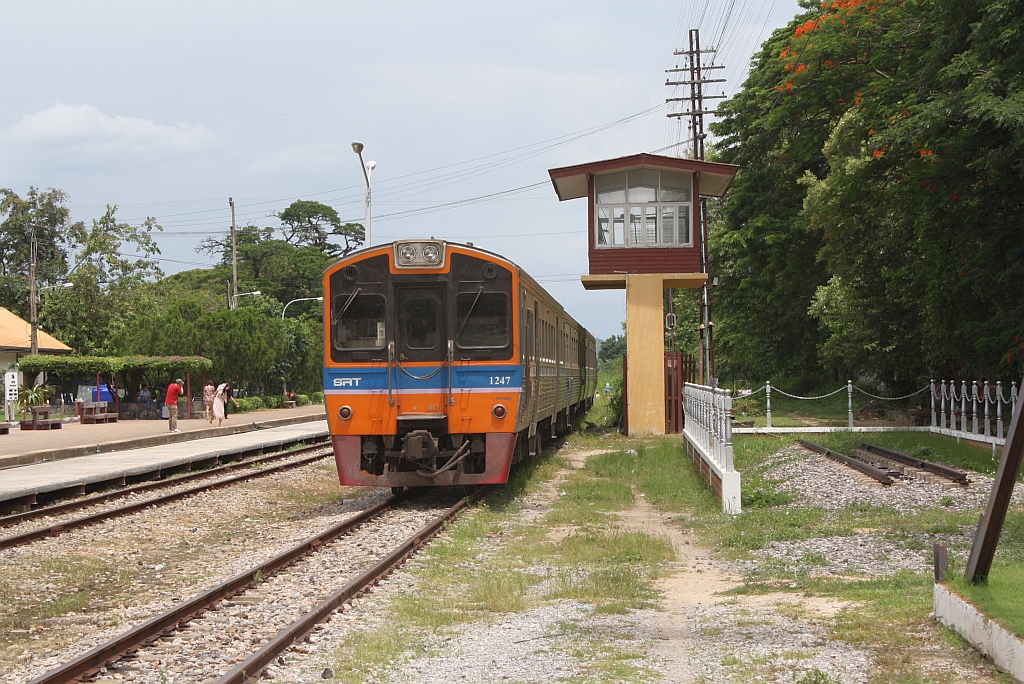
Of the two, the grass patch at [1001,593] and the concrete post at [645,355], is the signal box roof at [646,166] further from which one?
the grass patch at [1001,593]

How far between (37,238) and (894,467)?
54.4 meters

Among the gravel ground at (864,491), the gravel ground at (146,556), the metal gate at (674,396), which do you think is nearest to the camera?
the gravel ground at (146,556)

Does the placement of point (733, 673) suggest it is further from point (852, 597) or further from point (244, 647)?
point (244, 647)

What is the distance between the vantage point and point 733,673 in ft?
18.2

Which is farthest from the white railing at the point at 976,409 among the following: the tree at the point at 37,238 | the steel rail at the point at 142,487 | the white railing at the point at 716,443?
the tree at the point at 37,238

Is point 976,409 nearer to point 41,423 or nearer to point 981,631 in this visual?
point 981,631

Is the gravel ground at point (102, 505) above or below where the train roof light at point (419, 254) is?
below

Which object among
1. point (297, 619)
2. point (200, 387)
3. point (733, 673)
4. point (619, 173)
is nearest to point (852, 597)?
point (733, 673)

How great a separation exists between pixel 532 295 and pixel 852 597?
7.98 metres

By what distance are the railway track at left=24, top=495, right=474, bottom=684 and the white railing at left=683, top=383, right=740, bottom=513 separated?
349 centimetres

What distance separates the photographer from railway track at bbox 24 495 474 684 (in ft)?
19.3

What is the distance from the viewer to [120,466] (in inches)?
705

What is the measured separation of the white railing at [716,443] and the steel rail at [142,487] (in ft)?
26.8

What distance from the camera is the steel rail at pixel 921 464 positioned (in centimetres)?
1294
